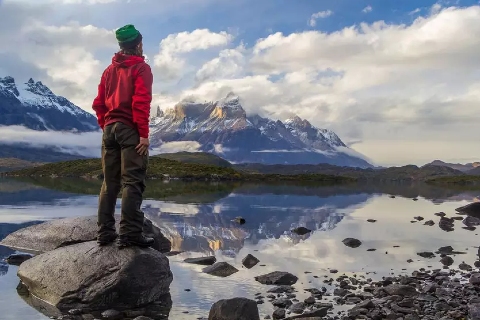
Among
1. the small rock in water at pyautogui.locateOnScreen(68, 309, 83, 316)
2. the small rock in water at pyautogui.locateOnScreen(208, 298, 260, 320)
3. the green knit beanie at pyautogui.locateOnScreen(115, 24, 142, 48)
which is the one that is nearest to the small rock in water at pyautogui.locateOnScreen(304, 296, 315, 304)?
the small rock in water at pyautogui.locateOnScreen(208, 298, 260, 320)

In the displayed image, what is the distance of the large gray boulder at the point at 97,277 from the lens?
36.2ft

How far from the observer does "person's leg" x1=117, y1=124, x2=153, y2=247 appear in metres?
12.2

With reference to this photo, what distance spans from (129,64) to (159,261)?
197 inches

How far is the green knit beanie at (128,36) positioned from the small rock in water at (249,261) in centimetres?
774

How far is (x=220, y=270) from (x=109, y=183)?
14.1 feet

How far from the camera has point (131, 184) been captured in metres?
12.3

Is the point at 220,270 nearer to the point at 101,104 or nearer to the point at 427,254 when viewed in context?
the point at 101,104

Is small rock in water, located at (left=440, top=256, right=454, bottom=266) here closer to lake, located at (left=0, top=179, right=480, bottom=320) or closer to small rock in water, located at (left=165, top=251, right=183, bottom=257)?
lake, located at (left=0, top=179, right=480, bottom=320)

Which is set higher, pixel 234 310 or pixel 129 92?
pixel 129 92

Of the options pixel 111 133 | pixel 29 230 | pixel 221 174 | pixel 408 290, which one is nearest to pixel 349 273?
pixel 408 290

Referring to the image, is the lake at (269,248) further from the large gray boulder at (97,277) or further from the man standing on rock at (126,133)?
A: the man standing on rock at (126,133)

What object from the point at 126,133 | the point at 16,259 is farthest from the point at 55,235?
the point at 126,133

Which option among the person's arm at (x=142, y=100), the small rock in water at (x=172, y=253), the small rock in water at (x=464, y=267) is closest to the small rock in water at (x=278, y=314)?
the person's arm at (x=142, y=100)

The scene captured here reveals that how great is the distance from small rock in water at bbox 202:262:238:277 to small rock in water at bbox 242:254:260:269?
93cm
